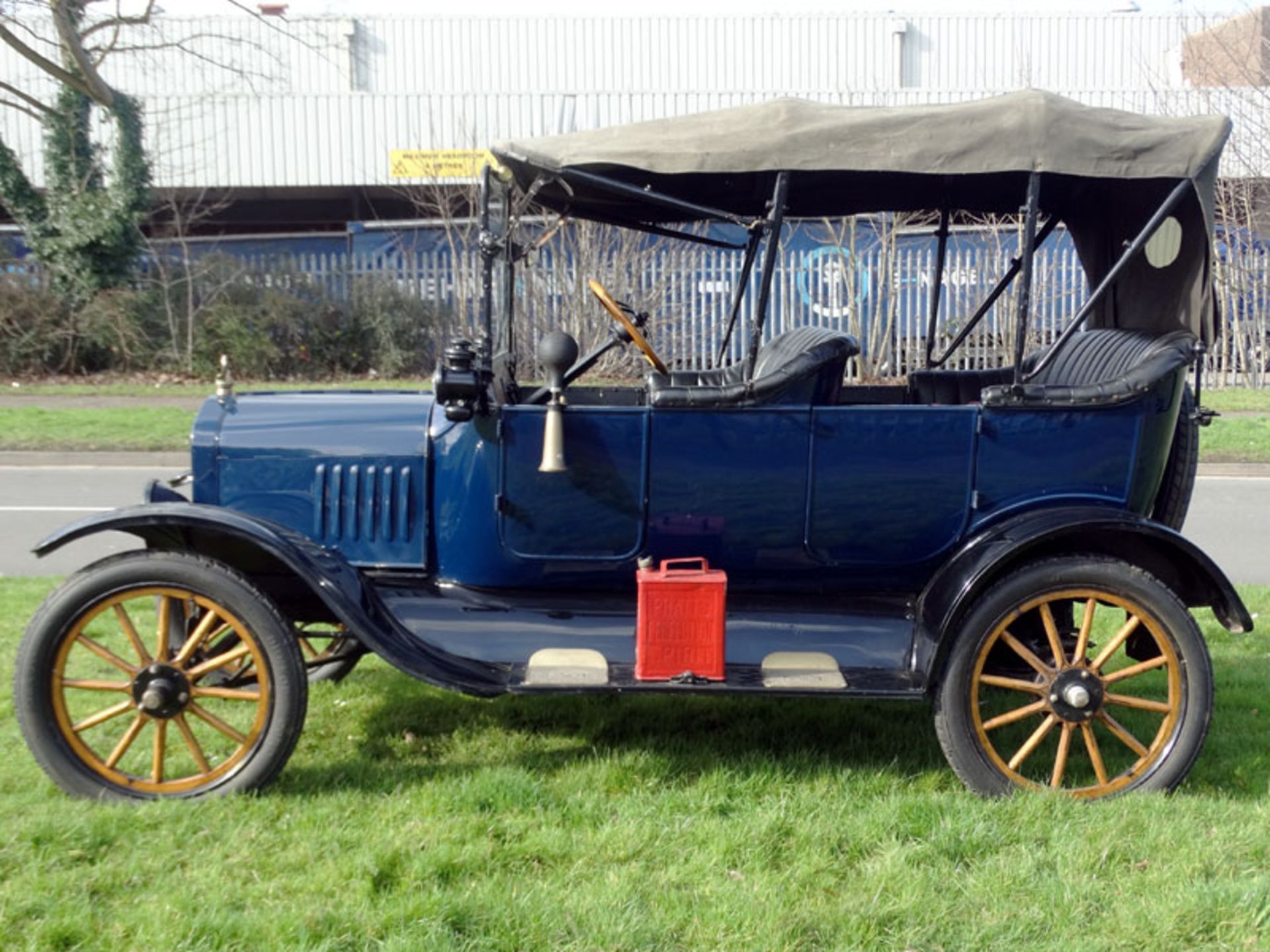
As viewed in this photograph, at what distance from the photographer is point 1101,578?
340 centimetres

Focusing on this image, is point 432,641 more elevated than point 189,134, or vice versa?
point 189,134

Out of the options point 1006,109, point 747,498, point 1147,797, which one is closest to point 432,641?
point 747,498

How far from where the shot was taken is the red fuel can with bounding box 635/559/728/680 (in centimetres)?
340

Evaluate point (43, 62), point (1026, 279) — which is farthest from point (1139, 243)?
point (43, 62)

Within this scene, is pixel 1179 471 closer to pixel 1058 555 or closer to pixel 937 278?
pixel 1058 555

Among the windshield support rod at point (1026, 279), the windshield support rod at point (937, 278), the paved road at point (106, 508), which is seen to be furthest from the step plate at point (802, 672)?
the paved road at point (106, 508)

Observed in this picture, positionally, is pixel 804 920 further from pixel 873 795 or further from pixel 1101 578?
pixel 1101 578

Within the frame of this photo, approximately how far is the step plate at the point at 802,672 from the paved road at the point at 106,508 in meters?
4.20

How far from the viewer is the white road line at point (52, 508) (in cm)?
854

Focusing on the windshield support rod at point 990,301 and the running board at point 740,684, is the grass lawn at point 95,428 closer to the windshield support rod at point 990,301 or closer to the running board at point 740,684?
the windshield support rod at point 990,301

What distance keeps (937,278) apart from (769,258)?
4.42ft

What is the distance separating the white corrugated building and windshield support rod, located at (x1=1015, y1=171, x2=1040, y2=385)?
16172 mm

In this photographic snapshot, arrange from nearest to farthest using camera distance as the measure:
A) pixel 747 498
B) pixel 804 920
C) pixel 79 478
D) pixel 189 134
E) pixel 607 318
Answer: pixel 804 920, pixel 747 498, pixel 79 478, pixel 607 318, pixel 189 134

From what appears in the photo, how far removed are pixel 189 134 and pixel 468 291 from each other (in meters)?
6.84
